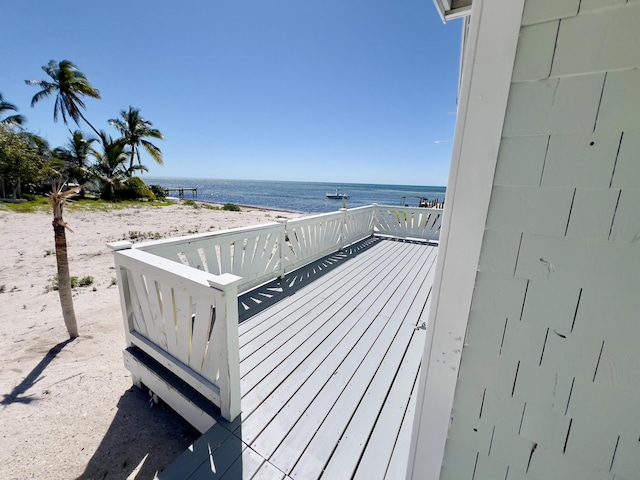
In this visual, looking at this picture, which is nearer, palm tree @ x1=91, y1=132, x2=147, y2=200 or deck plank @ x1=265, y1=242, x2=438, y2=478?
deck plank @ x1=265, y1=242, x2=438, y2=478

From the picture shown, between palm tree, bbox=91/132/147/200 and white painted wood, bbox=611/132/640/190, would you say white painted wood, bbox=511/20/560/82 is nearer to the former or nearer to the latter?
white painted wood, bbox=611/132/640/190

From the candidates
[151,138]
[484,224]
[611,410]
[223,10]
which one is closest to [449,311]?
[484,224]

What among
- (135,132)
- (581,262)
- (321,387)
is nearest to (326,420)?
(321,387)

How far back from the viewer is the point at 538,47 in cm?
68

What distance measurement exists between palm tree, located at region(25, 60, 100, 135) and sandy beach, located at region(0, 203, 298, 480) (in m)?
16.7

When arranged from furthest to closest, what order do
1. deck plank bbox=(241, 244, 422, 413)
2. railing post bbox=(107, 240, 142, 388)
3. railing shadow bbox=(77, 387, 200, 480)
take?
railing post bbox=(107, 240, 142, 388), deck plank bbox=(241, 244, 422, 413), railing shadow bbox=(77, 387, 200, 480)

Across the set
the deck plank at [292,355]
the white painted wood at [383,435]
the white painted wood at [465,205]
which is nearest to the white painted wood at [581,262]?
the white painted wood at [465,205]

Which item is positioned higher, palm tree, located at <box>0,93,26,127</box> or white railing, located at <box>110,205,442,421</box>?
palm tree, located at <box>0,93,26,127</box>

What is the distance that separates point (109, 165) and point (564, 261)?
21.1 m

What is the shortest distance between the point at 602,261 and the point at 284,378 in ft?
5.87

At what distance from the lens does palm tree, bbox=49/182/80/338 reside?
2.43 meters

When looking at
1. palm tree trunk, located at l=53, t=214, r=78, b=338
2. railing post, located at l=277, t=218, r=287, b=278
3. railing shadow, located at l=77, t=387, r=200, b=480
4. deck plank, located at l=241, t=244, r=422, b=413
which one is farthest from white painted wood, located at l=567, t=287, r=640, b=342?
palm tree trunk, located at l=53, t=214, r=78, b=338

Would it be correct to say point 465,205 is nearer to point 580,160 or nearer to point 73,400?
point 580,160

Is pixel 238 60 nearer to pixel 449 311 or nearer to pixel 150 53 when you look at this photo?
pixel 150 53
